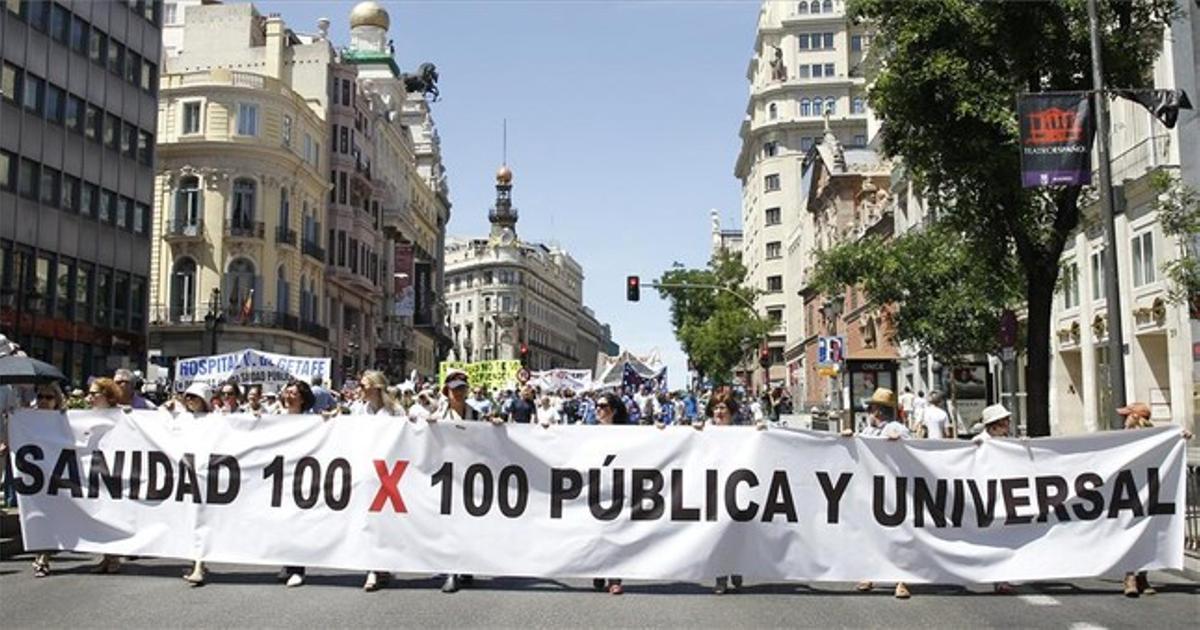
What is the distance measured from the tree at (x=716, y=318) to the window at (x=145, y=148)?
33.1 m

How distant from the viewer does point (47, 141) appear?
39.7 metres

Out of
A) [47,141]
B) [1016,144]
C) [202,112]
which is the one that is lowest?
[1016,144]

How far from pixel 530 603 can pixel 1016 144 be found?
1109 cm

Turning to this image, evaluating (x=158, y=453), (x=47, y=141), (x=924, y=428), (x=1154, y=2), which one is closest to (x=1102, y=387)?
(x=924, y=428)

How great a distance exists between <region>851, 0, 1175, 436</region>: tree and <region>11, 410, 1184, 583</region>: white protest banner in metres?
7.76

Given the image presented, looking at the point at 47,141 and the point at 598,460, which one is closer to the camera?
the point at 598,460

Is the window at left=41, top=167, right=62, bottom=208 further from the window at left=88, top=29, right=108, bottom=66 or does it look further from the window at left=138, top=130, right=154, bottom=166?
the window at left=138, top=130, right=154, bottom=166

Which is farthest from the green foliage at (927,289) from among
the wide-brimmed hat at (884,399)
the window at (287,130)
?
the window at (287,130)

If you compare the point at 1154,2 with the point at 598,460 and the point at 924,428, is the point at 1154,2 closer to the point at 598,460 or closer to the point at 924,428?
the point at 924,428

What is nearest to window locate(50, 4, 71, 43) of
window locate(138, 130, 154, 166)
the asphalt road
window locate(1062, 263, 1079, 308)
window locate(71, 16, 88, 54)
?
window locate(71, 16, 88, 54)

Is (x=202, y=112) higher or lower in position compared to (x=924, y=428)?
higher

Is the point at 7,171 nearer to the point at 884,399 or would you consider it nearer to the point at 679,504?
the point at 884,399

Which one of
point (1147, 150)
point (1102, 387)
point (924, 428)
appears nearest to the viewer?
point (924, 428)

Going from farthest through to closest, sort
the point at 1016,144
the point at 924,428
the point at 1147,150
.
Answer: the point at 1147,150
the point at 924,428
the point at 1016,144
